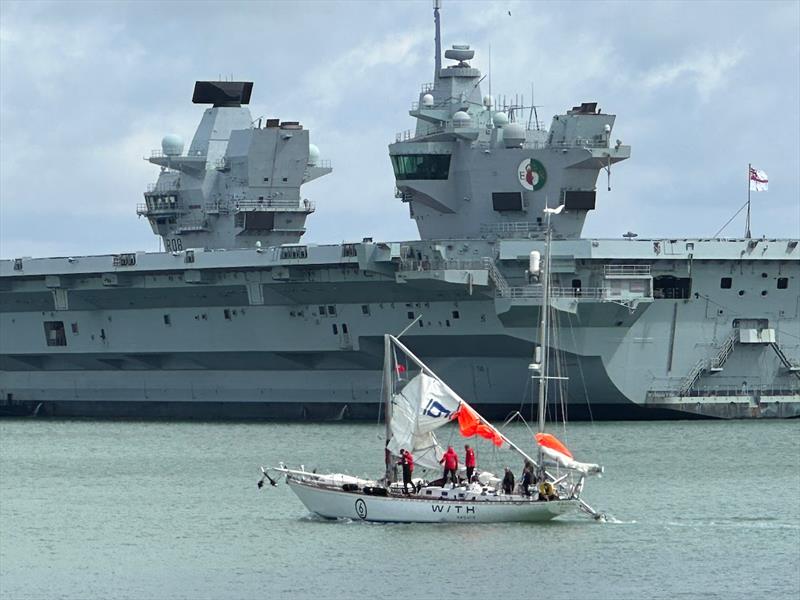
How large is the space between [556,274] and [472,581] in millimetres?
A: 21043

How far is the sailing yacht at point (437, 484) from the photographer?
2958 cm

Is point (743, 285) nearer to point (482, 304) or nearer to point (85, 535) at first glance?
A: point (482, 304)

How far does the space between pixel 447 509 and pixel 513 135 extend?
2221 cm

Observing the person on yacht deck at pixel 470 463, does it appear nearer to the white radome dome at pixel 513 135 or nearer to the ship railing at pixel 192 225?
the white radome dome at pixel 513 135

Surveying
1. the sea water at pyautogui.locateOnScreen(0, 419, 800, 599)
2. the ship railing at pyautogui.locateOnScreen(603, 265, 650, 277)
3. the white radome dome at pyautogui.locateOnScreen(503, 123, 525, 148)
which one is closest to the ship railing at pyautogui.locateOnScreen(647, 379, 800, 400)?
the ship railing at pyautogui.locateOnScreen(603, 265, 650, 277)

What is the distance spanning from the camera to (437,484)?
99.5ft

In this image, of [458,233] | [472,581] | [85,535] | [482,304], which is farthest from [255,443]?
[472,581]

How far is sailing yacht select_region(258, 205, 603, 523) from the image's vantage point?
29578mm

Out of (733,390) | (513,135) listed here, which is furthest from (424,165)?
(733,390)

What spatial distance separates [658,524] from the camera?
30.2 m

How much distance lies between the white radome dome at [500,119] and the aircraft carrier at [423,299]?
42 mm

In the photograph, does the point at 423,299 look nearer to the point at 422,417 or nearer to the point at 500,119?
the point at 500,119

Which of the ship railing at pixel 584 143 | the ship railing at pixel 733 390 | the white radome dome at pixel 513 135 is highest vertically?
the white radome dome at pixel 513 135

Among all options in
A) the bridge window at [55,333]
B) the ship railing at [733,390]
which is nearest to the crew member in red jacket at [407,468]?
the ship railing at [733,390]
